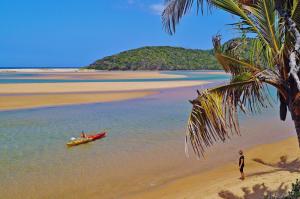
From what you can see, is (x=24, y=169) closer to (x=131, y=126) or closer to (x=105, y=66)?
(x=131, y=126)

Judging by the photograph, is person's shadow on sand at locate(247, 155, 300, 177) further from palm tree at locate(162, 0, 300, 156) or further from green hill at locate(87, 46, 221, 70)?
green hill at locate(87, 46, 221, 70)

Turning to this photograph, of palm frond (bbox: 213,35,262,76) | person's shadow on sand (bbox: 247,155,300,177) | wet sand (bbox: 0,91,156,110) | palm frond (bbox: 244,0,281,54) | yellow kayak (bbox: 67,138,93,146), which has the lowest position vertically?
person's shadow on sand (bbox: 247,155,300,177)

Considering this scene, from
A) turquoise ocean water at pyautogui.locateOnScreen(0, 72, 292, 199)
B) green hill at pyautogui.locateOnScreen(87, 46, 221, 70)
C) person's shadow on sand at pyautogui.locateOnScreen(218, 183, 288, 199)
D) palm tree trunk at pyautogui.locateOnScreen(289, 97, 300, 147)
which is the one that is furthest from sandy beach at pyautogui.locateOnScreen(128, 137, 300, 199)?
green hill at pyautogui.locateOnScreen(87, 46, 221, 70)

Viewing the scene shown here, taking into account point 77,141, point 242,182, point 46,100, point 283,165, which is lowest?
point 283,165

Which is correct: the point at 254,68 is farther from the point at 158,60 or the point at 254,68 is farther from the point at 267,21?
the point at 158,60

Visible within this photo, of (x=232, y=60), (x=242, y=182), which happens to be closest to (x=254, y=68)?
(x=232, y=60)

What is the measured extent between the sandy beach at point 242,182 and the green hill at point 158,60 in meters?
109

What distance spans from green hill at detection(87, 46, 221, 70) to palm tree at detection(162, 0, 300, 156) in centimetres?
11564

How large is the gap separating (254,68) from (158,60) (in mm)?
124726

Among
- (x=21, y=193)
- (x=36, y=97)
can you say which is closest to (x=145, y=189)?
(x=21, y=193)

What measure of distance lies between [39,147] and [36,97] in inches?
708

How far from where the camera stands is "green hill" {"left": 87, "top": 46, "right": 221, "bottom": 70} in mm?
125438

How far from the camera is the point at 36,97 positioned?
101 ft

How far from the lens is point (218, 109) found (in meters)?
4.53
